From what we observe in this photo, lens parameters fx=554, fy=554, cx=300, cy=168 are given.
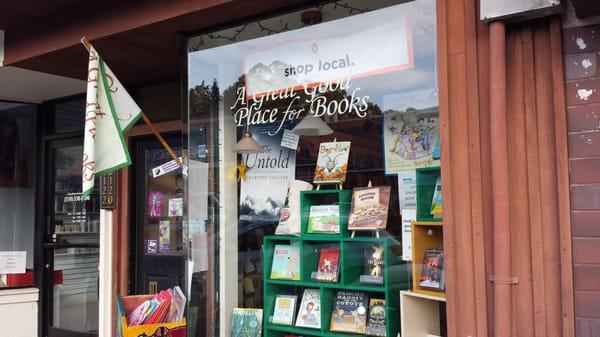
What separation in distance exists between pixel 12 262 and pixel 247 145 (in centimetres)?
338

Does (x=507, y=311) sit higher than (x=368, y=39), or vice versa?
(x=368, y=39)

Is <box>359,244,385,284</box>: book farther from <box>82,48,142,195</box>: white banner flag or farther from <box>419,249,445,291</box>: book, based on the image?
<box>82,48,142,195</box>: white banner flag

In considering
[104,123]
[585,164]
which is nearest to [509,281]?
[585,164]

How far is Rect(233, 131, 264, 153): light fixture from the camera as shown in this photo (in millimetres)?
4059

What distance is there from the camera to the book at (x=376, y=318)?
11.6 ft

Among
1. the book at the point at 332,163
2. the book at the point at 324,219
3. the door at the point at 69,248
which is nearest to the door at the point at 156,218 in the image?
the door at the point at 69,248

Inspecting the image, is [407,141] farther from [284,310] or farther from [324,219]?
[284,310]

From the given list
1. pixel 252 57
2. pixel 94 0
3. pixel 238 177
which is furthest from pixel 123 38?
pixel 238 177

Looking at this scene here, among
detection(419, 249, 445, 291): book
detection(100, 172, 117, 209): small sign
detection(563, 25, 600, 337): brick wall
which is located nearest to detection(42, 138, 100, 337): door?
detection(100, 172, 117, 209): small sign

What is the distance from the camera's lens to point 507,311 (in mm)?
2244

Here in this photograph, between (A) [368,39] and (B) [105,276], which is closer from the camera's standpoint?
(A) [368,39]

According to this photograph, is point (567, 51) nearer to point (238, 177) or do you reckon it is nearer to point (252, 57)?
point (252, 57)

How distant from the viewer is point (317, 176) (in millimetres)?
3977

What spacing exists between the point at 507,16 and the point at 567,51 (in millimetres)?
281
